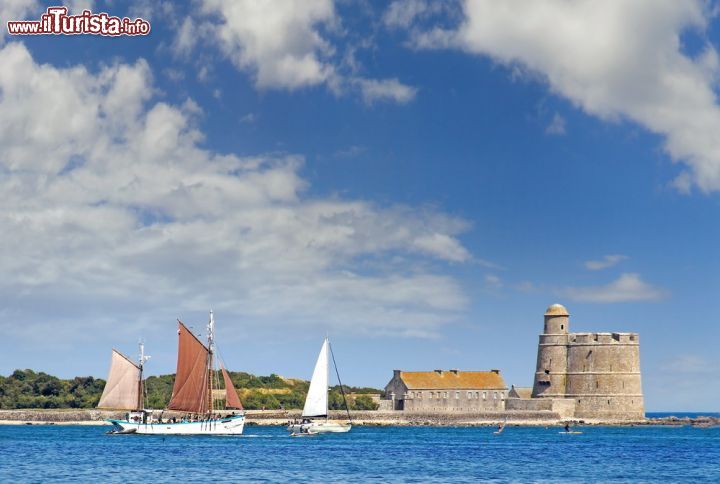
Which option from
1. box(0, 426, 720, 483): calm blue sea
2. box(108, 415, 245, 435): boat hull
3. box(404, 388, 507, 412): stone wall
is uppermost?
box(404, 388, 507, 412): stone wall

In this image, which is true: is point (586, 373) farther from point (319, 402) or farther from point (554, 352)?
point (319, 402)

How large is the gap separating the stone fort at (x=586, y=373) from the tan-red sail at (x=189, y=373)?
4227 cm

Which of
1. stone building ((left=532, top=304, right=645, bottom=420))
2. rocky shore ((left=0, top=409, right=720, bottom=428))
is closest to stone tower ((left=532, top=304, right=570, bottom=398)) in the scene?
stone building ((left=532, top=304, right=645, bottom=420))

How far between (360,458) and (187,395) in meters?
27.7

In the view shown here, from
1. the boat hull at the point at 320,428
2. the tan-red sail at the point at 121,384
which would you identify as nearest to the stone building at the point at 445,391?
the boat hull at the point at 320,428

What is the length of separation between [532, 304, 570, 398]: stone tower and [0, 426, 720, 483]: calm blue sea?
1838 cm

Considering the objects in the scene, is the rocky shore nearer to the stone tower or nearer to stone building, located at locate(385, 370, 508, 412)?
stone building, located at locate(385, 370, 508, 412)

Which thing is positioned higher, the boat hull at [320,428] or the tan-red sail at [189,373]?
the tan-red sail at [189,373]

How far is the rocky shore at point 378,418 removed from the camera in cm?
11344

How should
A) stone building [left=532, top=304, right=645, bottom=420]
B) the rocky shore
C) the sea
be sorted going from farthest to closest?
the rocky shore, stone building [left=532, top=304, right=645, bottom=420], the sea

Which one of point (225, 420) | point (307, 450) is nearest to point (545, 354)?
point (225, 420)

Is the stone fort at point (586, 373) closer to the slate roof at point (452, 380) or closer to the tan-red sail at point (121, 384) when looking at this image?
the slate roof at point (452, 380)

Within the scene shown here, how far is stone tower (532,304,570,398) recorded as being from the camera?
11406 centimetres

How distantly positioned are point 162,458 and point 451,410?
58697mm
